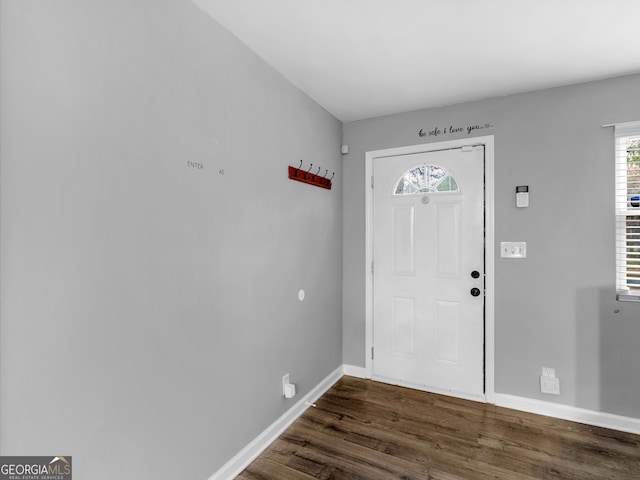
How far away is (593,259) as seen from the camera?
8.00 feet

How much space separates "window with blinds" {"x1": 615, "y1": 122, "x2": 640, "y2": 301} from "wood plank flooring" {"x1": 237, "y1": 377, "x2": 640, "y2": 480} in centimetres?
105

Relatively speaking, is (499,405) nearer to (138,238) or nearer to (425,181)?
(425,181)

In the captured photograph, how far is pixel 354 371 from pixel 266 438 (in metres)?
1.30

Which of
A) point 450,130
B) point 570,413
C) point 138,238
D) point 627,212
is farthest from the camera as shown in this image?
point 450,130

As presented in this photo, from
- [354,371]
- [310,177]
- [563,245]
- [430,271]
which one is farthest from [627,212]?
[354,371]

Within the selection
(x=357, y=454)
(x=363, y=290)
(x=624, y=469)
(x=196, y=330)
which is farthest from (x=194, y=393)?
(x=624, y=469)

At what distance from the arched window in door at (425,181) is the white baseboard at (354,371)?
1.73m

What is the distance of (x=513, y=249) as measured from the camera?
8.82ft

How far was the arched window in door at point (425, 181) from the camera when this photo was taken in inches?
115

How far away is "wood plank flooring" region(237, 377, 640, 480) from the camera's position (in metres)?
1.94

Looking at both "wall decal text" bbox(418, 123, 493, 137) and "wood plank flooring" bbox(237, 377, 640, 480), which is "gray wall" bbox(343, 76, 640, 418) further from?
"wood plank flooring" bbox(237, 377, 640, 480)

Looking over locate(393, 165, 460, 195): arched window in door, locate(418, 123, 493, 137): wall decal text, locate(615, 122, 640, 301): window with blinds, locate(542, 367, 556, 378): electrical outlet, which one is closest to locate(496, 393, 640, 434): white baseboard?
locate(542, 367, 556, 378): electrical outlet

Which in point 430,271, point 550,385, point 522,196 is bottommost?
point 550,385

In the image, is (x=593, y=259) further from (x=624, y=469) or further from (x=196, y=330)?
(x=196, y=330)
